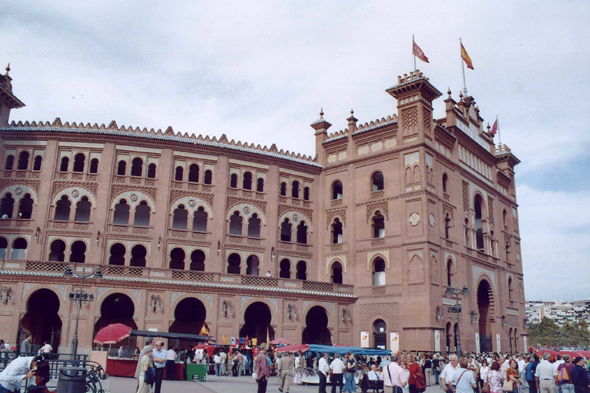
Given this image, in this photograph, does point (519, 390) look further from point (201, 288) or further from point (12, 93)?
point (12, 93)

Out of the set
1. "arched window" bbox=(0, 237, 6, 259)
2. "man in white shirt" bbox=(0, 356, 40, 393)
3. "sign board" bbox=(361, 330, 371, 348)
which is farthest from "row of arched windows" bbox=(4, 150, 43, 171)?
"man in white shirt" bbox=(0, 356, 40, 393)

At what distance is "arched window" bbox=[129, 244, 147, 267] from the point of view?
1447 inches

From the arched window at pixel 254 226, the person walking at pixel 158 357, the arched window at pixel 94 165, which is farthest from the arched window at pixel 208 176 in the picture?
the person walking at pixel 158 357

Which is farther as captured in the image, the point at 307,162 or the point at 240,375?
the point at 307,162

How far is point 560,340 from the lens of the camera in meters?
97.4

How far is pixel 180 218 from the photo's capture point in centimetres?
3744

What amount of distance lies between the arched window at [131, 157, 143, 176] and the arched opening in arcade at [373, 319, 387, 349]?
1857cm

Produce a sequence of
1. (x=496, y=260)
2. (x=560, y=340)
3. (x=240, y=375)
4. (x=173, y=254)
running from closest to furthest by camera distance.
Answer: (x=240, y=375) < (x=173, y=254) < (x=496, y=260) < (x=560, y=340)

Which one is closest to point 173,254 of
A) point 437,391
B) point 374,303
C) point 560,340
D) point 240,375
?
point 240,375

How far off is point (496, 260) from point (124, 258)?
2813 centimetres

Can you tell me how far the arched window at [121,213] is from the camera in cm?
3609

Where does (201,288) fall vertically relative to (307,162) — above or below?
below

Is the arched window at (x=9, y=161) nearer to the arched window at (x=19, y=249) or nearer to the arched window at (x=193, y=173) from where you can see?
the arched window at (x=19, y=249)

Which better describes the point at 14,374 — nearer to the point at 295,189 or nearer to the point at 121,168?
the point at 121,168
